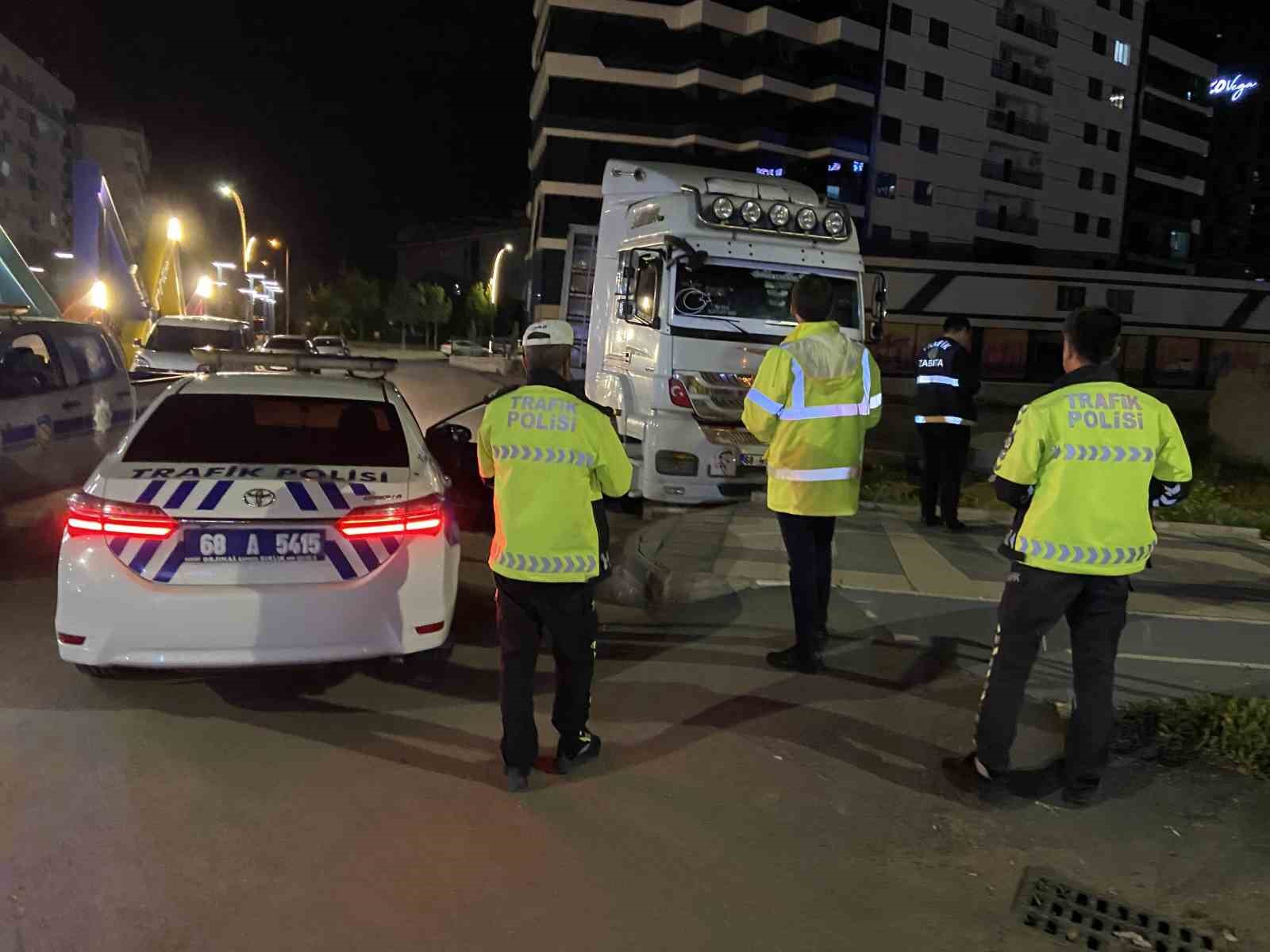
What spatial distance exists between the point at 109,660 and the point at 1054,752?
14.0 feet

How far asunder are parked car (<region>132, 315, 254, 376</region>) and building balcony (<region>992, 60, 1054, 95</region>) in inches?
1944

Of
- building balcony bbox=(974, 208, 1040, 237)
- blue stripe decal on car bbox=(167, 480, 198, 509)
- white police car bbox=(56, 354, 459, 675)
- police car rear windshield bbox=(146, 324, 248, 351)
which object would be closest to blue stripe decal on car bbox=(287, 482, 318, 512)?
white police car bbox=(56, 354, 459, 675)

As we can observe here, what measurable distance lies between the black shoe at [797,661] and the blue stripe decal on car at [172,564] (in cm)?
307

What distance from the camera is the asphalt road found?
308cm

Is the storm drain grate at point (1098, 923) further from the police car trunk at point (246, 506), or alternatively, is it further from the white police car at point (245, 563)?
the police car trunk at point (246, 506)

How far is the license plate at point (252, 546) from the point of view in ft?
14.3

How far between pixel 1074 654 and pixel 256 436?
13.4 ft

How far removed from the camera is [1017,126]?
56000 millimetres

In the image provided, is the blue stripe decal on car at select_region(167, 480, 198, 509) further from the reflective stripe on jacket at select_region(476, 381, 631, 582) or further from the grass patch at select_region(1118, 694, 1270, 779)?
the grass patch at select_region(1118, 694, 1270, 779)

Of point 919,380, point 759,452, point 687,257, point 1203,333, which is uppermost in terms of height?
point 1203,333

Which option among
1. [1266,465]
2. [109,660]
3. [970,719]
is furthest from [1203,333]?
[109,660]

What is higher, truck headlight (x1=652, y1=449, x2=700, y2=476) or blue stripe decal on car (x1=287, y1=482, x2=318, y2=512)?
truck headlight (x1=652, y1=449, x2=700, y2=476)

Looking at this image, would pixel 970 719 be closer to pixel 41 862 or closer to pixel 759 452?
pixel 41 862

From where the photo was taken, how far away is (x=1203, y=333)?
39.8 m
